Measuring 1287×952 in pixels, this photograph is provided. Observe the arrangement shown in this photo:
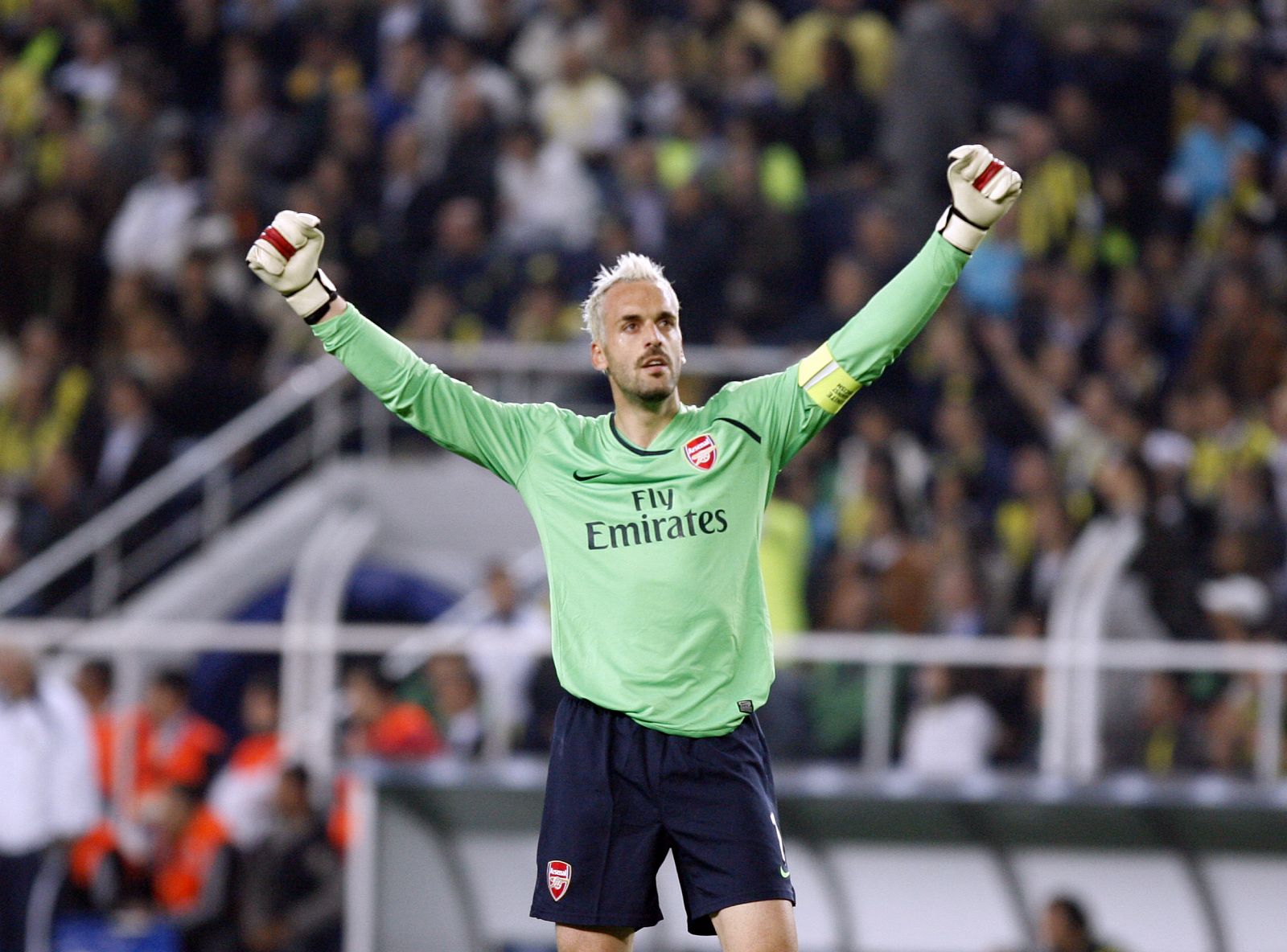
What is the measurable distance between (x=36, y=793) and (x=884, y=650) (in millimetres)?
4286

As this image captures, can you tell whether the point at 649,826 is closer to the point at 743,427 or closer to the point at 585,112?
the point at 743,427

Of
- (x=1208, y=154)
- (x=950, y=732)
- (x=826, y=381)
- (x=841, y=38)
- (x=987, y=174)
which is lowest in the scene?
(x=950, y=732)

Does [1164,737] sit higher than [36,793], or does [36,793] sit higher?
[36,793]

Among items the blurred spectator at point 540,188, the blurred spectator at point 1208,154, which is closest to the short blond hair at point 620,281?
the blurred spectator at point 1208,154

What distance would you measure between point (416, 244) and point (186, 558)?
2.56 m

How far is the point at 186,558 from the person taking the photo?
1388 centimetres

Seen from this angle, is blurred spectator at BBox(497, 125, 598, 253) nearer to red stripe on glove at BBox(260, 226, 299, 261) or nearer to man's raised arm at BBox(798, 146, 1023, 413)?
red stripe on glove at BBox(260, 226, 299, 261)

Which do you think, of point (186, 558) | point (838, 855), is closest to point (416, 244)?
point (186, 558)

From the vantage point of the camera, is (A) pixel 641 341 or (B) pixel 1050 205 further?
(B) pixel 1050 205

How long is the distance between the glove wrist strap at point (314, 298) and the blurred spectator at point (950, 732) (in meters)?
5.22

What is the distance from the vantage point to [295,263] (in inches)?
224

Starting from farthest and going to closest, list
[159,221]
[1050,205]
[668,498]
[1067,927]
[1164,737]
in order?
1. [159,221]
2. [1050,205]
3. [1164,737]
4. [1067,927]
5. [668,498]

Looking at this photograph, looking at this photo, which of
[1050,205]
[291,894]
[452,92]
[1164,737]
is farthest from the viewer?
[452,92]

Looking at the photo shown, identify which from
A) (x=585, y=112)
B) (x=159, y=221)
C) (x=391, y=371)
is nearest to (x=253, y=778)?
(x=159, y=221)
